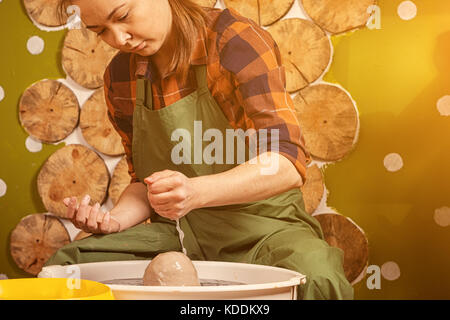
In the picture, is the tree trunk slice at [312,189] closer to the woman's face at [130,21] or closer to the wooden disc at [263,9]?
the wooden disc at [263,9]

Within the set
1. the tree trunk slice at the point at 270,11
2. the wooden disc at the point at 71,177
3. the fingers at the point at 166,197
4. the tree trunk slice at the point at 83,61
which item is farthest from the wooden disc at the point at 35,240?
the tree trunk slice at the point at 270,11

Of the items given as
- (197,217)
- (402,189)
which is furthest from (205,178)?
(402,189)

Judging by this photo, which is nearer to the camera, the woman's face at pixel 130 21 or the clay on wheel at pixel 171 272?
the clay on wheel at pixel 171 272

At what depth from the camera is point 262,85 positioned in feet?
4.02

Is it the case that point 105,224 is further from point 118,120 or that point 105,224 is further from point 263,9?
point 263,9

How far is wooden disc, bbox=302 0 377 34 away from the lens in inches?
50.5

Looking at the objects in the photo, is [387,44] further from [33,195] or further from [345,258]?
[33,195]

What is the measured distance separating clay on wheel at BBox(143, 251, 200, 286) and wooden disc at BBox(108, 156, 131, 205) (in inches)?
17.9

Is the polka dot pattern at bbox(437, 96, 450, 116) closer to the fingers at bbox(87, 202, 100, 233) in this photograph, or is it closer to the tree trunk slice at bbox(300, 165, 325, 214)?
the tree trunk slice at bbox(300, 165, 325, 214)

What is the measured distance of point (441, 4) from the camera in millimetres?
1262

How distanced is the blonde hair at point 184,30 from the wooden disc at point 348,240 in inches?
19.2

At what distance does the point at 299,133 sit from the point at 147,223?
42 centimetres

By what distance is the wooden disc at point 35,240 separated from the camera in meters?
1.37

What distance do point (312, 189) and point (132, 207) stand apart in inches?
17.1
